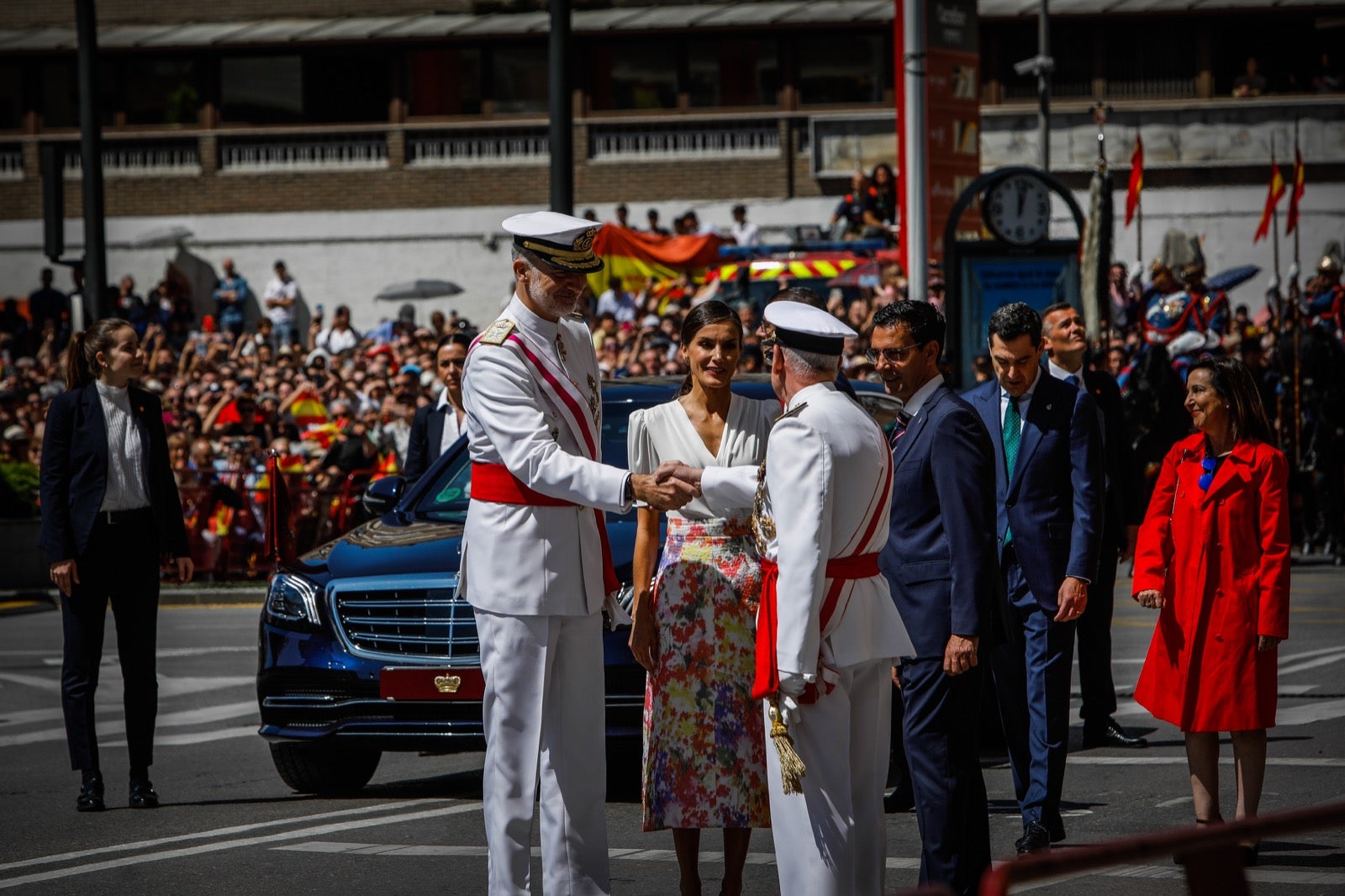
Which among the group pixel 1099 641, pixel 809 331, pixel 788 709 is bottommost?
pixel 1099 641

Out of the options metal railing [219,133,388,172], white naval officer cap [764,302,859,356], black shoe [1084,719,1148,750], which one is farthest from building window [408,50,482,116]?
white naval officer cap [764,302,859,356]

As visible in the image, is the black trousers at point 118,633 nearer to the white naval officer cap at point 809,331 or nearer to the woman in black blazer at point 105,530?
the woman in black blazer at point 105,530

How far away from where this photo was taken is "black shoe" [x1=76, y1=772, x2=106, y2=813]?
29.0ft

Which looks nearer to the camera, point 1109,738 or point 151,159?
point 1109,738

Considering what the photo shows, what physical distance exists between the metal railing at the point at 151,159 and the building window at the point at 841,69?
12.5 metres

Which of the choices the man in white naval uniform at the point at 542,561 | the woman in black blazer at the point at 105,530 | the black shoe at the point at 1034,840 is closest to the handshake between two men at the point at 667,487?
the man in white naval uniform at the point at 542,561

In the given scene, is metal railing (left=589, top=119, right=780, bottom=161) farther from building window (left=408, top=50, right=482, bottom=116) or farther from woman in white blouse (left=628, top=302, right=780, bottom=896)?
woman in white blouse (left=628, top=302, right=780, bottom=896)

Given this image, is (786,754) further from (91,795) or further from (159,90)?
(159,90)

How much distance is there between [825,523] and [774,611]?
0.97 ft

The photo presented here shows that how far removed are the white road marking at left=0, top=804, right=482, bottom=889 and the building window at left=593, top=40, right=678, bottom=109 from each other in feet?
104

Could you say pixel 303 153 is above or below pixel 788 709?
above

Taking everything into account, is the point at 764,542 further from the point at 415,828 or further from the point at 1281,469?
the point at 415,828

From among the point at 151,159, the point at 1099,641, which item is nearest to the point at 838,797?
the point at 1099,641

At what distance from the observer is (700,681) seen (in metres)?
6.59
